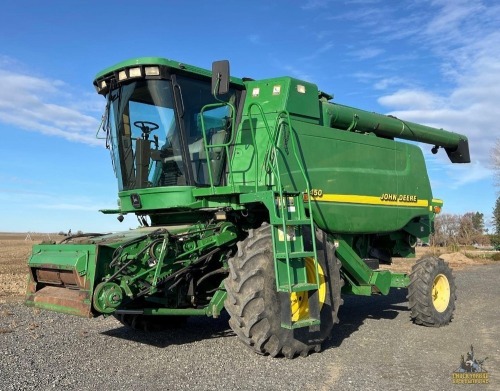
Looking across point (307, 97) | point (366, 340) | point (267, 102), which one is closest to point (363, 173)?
point (307, 97)

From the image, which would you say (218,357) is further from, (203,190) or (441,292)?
(441,292)

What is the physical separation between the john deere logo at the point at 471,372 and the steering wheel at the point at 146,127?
4.62m

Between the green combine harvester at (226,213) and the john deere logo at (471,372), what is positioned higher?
the green combine harvester at (226,213)

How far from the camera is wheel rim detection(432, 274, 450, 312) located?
28.6 feet

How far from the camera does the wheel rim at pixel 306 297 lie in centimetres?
625

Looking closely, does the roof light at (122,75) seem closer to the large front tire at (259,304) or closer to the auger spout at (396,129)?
the large front tire at (259,304)

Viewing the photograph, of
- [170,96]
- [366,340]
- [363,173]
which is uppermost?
[170,96]

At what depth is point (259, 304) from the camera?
569cm

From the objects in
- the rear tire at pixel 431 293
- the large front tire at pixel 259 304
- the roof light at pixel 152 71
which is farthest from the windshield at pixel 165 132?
the rear tire at pixel 431 293

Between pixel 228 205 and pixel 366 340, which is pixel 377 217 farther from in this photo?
pixel 228 205

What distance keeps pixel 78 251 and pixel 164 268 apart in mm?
1021

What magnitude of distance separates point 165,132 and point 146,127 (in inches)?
12.9

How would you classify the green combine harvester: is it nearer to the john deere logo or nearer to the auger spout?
the auger spout

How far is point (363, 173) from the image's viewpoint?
8.02 metres
